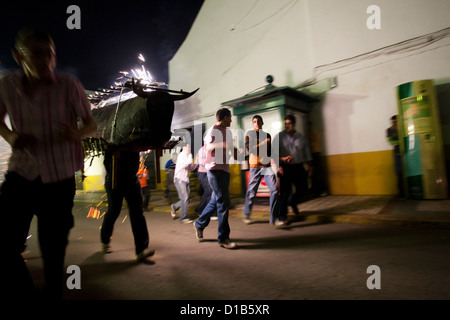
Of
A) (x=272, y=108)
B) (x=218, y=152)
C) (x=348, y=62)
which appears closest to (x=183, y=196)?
(x=218, y=152)

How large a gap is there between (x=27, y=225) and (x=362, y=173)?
7196mm

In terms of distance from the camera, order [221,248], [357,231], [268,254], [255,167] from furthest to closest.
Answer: [255,167], [357,231], [221,248], [268,254]

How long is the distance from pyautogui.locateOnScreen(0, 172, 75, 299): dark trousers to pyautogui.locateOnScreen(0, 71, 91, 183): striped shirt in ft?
0.28

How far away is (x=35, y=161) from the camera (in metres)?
1.77

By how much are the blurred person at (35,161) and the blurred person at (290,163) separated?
348 cm

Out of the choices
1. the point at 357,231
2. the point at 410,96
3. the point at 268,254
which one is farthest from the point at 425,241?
the point at 410,96

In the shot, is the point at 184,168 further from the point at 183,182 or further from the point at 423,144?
the point at 423,144

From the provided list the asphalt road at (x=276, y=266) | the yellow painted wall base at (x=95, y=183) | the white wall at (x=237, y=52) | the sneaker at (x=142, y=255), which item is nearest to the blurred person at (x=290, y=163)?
the asphalt road at (x=276, y=266)

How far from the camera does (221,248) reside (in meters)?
3.54

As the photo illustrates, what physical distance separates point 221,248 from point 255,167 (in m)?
1.70

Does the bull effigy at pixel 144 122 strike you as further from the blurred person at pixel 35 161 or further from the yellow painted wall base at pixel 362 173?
the yellow painted wall base at pixel 362 173

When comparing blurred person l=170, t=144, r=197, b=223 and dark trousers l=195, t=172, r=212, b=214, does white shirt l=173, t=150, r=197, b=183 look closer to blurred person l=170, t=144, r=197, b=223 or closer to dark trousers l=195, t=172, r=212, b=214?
blurred person l=170, t=144, r=197, b=223

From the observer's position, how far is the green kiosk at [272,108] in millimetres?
6684
